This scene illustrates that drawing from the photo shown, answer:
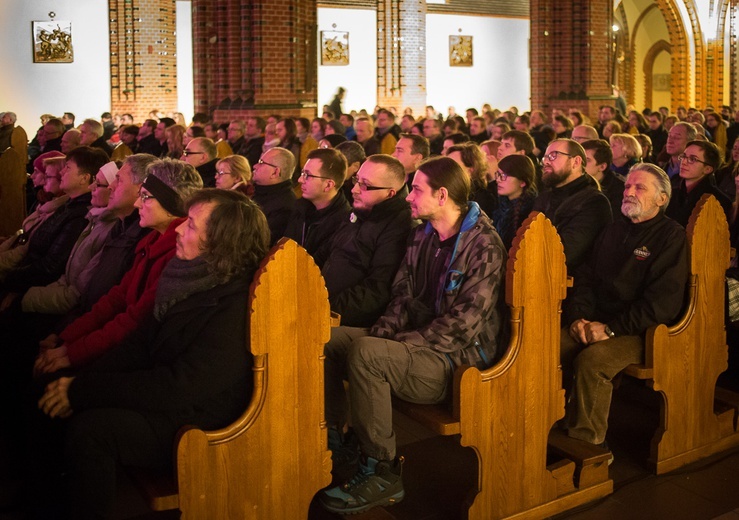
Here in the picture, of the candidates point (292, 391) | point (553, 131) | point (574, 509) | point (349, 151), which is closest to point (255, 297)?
point (292, 391)

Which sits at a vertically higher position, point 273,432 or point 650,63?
point 650,63

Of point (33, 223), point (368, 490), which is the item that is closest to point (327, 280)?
point (368, 490)

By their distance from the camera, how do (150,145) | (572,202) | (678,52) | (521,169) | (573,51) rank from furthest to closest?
(678,52) < (573,51) < (150,145) < (521,169) < (572,202)

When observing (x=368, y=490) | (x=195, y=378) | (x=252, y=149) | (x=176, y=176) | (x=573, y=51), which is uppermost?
(x=573, y=51)

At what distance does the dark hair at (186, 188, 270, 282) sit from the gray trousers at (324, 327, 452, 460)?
0.64 metres

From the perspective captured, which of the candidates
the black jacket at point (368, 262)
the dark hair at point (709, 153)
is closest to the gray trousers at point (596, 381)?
the black jacket at point (368, 262)

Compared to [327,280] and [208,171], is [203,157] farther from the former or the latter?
[327,280]

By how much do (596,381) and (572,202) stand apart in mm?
1562

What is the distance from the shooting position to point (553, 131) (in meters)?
13.1

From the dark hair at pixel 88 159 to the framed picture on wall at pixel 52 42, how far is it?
1575cm

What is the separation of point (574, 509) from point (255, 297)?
184 centimetres

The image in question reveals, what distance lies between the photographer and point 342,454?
4359 mm

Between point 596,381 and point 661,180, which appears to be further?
point 661,180

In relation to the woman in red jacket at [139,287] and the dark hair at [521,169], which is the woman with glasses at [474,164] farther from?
the woman in red jacket at [139,287]
